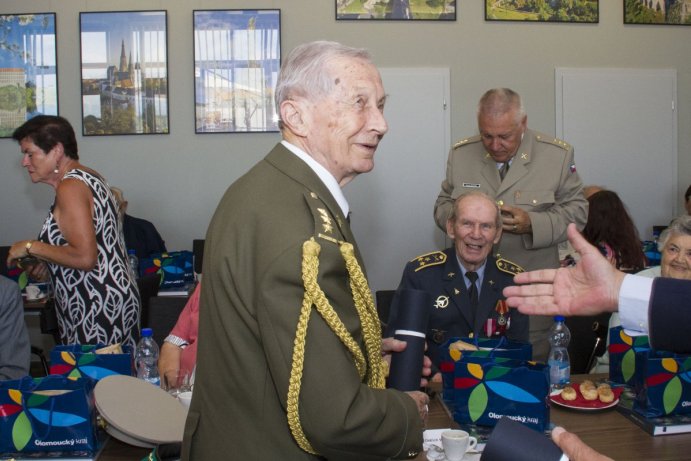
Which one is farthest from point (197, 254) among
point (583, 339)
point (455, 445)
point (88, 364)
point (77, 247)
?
point (455, 445)

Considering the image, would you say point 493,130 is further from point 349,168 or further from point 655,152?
point 655,152

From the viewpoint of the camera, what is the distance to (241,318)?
1.33m

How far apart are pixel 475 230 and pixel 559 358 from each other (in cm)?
68

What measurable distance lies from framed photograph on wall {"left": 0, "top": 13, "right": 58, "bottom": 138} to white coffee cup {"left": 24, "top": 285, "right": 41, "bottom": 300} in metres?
2.08

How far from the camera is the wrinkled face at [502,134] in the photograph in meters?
3.67

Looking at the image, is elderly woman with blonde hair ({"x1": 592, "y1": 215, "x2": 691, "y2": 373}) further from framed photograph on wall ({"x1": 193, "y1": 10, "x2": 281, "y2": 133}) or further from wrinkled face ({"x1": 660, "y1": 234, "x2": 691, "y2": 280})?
framed photograph on wall ({"x1": 193, "y1": 10, "x2": 281, "y2": 133})

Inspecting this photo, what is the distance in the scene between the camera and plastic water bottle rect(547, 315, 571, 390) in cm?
267

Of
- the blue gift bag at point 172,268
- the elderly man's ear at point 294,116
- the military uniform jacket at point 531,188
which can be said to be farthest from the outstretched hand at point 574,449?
the blue gift bag at point 172,268

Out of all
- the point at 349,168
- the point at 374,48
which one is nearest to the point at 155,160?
the point at 374,48

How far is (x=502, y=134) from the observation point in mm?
3701

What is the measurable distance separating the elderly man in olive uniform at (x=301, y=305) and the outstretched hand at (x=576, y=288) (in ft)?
1.54

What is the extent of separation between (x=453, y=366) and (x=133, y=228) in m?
4.41

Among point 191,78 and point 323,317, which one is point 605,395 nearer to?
point 323,317

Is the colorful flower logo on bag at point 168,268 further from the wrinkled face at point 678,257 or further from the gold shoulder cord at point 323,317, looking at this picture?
the gold shoulder cord at point 323,317
